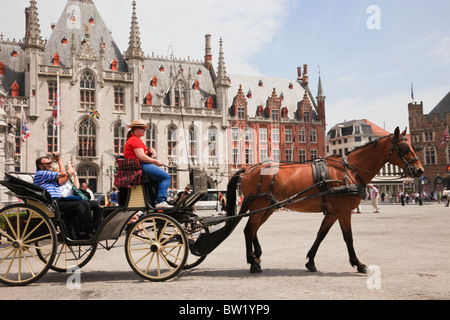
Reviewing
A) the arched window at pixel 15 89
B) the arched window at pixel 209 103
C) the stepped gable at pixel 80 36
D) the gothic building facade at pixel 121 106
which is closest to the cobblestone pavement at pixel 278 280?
the gothic building facade at pixel 121 106

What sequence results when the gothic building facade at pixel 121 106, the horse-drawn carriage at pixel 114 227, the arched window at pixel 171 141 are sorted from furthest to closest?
the arched window at pixel 171 141, the gothic building facade at pixel 121 106, the horse-drawn carriage at pixel 114 227

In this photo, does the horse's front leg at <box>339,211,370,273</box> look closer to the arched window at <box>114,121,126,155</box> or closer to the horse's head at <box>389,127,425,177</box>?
the horse's head at <box>389,127,425,177</box>

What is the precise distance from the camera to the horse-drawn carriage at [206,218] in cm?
606

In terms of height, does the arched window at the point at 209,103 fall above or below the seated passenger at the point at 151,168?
above

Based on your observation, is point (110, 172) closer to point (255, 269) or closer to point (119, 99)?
point (119, 99)

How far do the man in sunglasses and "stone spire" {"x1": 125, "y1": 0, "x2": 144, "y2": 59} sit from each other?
38.7 metres

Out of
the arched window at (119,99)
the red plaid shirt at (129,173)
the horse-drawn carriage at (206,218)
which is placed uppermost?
the arched window at (119,99)

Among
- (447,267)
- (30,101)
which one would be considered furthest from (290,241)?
(30,101)

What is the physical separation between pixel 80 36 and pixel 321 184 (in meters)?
42.5

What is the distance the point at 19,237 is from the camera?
20.2 ft

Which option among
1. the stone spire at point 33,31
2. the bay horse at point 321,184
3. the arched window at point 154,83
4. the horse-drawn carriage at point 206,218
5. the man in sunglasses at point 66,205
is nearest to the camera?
the horse-drawn carriage at point 206,218

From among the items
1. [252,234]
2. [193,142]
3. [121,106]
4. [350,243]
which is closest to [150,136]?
[121,106]

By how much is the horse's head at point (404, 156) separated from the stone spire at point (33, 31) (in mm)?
40086

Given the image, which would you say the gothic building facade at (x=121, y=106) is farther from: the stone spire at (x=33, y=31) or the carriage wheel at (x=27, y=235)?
the carriage wheel at (x=27, y=235)
